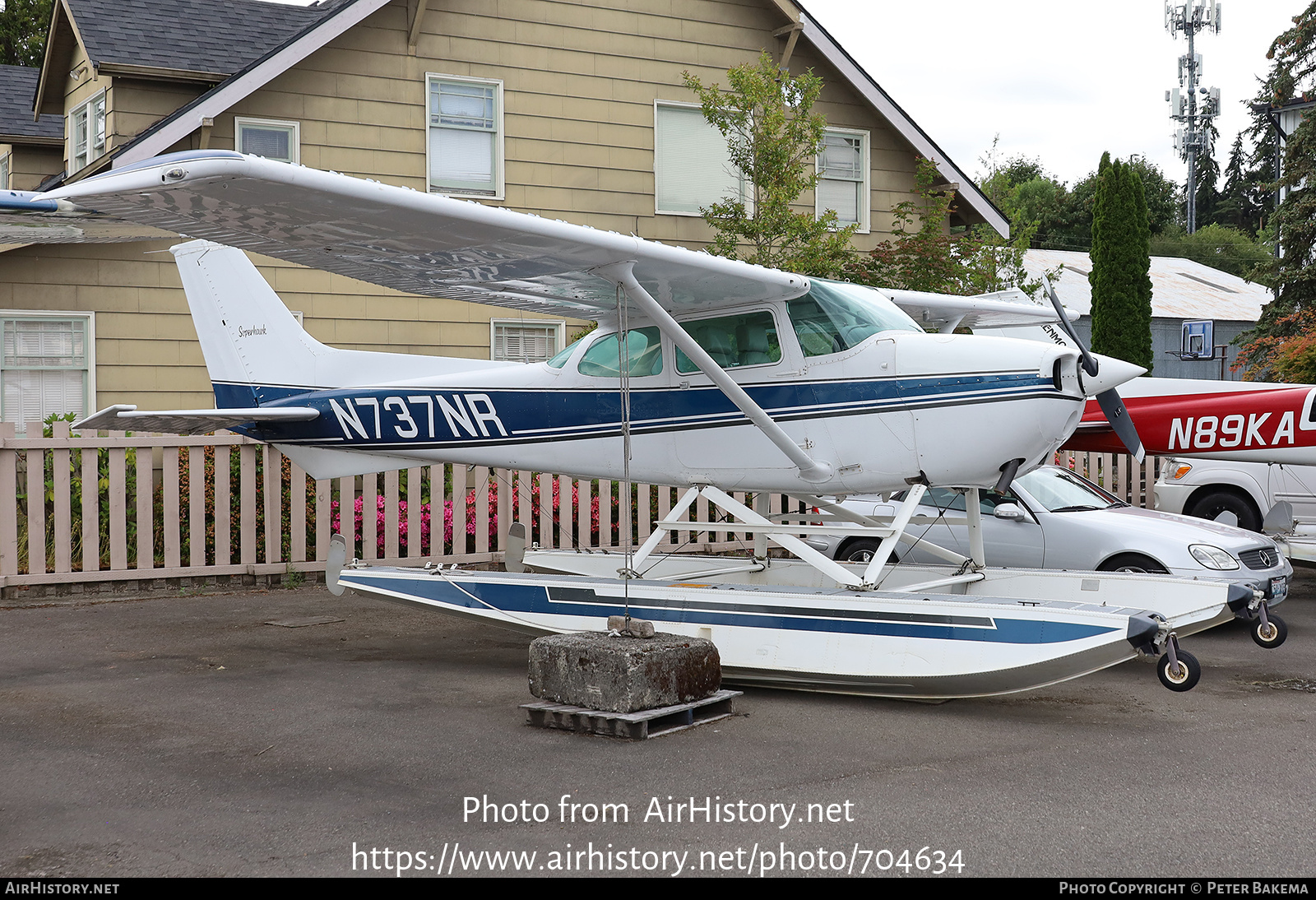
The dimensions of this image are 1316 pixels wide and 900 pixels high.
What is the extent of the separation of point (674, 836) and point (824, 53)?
14.3 metres

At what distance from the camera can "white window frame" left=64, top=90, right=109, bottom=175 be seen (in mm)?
14094

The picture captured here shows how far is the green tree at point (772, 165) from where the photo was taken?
14.6m

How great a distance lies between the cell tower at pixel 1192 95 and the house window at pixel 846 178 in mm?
55710

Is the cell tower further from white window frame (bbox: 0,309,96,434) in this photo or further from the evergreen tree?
white window frame (bbox: 0,309,96,434)

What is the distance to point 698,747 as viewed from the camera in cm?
591

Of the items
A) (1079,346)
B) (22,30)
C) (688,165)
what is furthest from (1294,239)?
(22,30)

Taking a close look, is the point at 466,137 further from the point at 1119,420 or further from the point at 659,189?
the point at 1119,420

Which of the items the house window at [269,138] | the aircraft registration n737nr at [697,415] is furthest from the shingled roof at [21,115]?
the aircraft registration n737nr at [697,415]

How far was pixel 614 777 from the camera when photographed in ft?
17.5

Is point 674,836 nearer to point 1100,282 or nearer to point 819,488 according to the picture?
point 819,488

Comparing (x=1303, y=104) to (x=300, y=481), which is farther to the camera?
(x=1303, y=104)

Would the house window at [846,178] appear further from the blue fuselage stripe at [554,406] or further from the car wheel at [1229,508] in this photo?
the blue fuselage stripe at [554,406]

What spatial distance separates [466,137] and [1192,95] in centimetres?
6683
